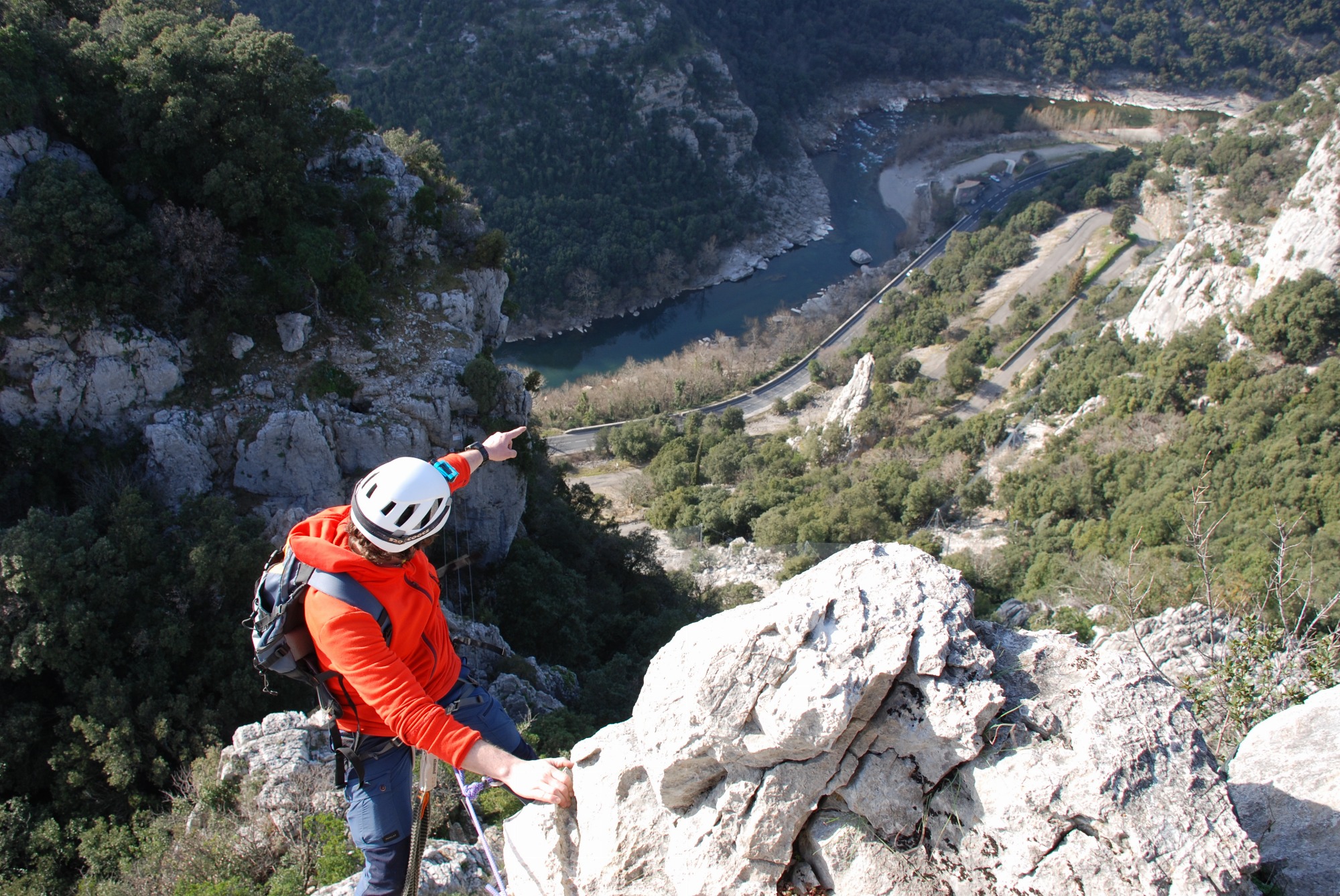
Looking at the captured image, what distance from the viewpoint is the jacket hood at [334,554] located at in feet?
14.4

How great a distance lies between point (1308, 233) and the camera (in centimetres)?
3388

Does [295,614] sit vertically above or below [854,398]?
above

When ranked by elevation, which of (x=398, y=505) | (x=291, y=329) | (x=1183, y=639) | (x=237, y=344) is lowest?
(x=1183, y=639)

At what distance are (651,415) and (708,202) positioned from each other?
3297 cm

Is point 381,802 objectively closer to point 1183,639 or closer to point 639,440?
point 1183,639

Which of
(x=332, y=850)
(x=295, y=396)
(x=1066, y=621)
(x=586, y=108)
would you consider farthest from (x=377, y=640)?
(x=586, y=108)

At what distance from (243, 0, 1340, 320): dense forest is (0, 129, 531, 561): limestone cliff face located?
42.2m

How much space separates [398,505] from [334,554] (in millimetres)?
442

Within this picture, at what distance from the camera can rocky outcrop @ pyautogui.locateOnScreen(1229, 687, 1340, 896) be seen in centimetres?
469

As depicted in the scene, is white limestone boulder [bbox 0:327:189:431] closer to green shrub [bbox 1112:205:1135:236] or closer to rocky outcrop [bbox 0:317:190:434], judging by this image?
rocky outcrop [bbox 0:317:190:434]

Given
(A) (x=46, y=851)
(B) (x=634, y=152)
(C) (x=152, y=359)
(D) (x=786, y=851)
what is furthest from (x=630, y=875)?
(B) (x=634, y=152)

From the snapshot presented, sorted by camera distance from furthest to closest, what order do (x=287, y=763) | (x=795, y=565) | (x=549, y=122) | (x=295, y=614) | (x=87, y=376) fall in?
1. (x=549, y=122)
2. (x=795, y=565)
3. (x=87, y=376)
4. (x=287, y=763)
5. (x=295, y=614)

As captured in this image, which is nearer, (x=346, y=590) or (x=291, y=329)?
(x=346, y=590)

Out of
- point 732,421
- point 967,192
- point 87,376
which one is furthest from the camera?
point 967,192
